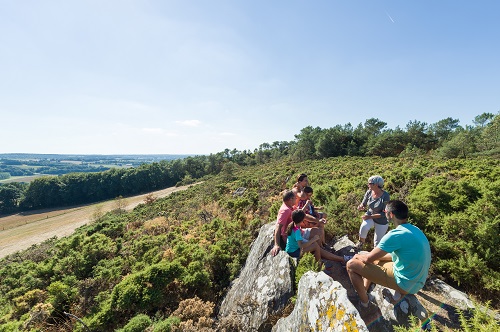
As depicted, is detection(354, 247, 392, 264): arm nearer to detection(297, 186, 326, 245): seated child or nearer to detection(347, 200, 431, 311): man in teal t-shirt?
detection(347, 200, 431, 311): man in teal t-shirt

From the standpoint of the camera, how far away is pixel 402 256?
10.9ft

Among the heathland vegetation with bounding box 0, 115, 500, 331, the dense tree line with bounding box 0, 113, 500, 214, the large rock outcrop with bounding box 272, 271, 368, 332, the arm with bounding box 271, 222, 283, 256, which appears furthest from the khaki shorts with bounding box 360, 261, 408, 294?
the dense tree line with bounding box 0, 113, 500, 214

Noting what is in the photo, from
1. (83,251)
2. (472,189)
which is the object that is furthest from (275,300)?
(83,251)

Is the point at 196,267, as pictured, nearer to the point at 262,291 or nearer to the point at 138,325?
the point at 138,325

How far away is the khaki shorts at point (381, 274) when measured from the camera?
357 centimetres

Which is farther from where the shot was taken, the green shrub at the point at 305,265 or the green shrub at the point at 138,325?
the green shrub at the point at 138,325

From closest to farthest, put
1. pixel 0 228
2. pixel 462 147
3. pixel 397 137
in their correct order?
1. pixel 462 147
2. pixel 397 137
3. pixel 0 228

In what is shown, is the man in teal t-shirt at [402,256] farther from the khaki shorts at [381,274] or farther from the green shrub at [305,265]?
the green shrub at [305,265]

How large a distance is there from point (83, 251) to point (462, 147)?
42.8 metres

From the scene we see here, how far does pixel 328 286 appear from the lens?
11.2ft

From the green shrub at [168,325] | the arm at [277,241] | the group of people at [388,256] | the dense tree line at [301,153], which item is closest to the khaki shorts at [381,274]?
the group of people at [388,256]

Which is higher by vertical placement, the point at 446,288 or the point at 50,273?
the point at 446,288

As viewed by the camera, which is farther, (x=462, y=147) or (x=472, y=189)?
(x=462, y=147)

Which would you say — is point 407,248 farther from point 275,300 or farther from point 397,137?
point 397,137
